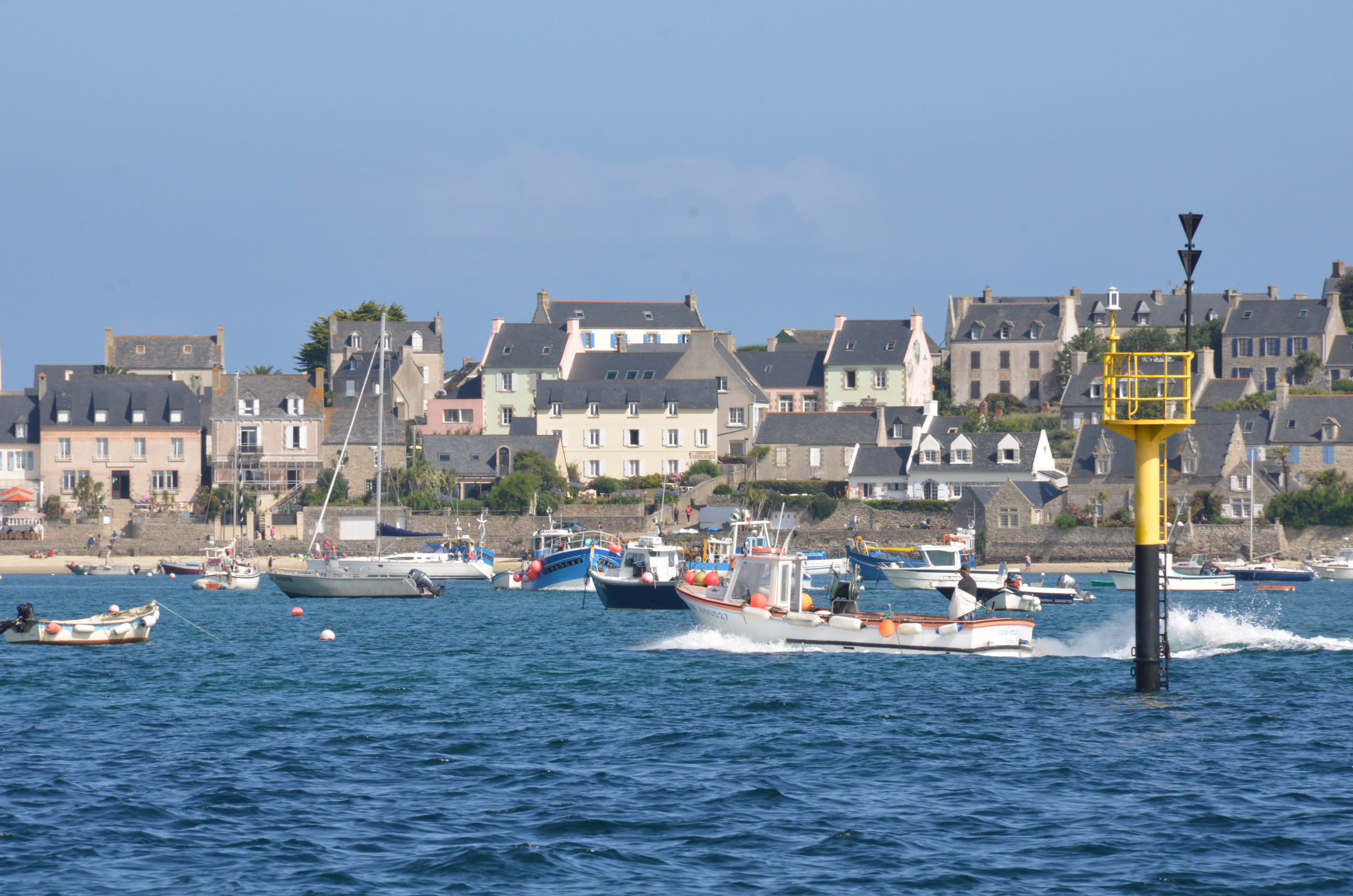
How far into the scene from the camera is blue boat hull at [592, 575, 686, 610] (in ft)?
197

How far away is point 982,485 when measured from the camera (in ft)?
310

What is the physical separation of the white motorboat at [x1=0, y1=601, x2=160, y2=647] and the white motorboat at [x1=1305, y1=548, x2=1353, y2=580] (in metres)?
62.2

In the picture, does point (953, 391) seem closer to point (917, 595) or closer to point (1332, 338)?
point (1332, 338)

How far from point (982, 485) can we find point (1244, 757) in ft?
235

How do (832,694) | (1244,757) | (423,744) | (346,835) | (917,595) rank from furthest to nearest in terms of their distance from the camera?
(917,595) → (832,694) → (423,744) → (1244,757) → (346,835)

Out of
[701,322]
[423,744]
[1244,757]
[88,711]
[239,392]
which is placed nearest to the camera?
[1244,757]

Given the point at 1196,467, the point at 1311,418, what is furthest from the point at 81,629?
the point at 1311,418

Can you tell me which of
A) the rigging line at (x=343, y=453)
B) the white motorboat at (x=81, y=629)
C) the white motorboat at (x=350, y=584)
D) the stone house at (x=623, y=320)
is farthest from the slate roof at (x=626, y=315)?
the white motorboat at (x=81, y=629)

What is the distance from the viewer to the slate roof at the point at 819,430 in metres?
99.2

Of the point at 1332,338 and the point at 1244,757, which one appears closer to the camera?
the point at 1244,757

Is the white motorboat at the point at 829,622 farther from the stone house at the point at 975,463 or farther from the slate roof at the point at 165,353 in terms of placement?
the slate roof at the point at 165,353

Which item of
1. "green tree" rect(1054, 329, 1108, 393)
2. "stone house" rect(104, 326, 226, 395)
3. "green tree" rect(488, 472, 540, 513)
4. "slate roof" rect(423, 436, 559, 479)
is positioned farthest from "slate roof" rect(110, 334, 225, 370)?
"green tree" rect(1054, 329, 1108, 393)

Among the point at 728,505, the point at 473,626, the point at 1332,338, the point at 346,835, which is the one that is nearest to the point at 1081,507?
the point at 728,505

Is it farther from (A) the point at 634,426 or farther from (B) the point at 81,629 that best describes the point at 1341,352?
(B) the point at 81,629
